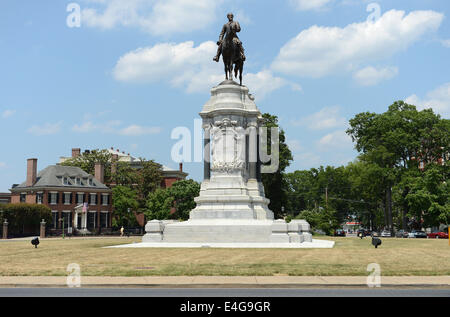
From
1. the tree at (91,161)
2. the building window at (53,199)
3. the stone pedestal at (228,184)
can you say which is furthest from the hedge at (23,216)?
the stone pedestal at (228,184)

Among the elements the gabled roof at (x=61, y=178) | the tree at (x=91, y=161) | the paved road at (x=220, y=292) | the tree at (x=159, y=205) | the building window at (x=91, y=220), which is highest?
the tree at (x=91, y=161)

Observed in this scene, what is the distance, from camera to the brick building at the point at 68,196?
84500 mm

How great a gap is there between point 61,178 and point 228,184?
5683 centimetres

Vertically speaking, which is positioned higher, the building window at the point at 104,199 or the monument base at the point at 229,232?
the building window at the point at 104,199

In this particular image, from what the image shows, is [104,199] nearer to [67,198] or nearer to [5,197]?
[67,198]

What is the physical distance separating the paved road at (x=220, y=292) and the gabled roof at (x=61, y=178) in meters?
75.6

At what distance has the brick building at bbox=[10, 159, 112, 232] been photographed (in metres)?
84.5

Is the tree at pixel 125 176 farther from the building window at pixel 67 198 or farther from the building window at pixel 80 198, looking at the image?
the building window at pixel 67 198

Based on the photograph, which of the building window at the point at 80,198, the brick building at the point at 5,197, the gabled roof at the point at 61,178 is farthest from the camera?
the brick building at the point at 5,197

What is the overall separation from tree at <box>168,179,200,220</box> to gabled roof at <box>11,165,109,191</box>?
1357cm

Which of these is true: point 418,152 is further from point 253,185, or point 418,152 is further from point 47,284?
point 47,284

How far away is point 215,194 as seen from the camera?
126 ft

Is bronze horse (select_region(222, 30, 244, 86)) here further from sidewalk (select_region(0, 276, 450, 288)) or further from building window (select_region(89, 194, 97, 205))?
building window (select_region(89, 194, 97, 205))

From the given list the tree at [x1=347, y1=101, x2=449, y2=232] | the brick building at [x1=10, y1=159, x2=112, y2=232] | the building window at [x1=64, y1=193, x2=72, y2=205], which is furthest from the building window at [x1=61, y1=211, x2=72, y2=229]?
the tree at [x1=347, y1=101, x2=449, y2=232]
